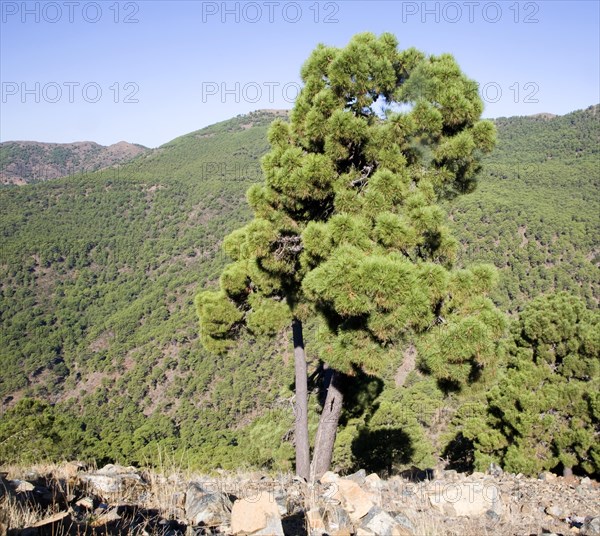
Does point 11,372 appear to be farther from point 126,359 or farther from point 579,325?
point 579,325

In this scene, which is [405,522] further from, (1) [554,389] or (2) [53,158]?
(2) [53,158]

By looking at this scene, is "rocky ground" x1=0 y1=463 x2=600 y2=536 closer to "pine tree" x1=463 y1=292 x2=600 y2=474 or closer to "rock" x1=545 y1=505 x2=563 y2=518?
"rock" x1=545 y1=505 x2=563 y2=518

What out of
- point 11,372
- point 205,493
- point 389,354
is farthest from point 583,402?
point 11,372

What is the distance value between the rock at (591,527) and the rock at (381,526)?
1647 mm

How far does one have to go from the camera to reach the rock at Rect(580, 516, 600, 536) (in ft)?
11.1

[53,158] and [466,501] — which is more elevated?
[53,158]

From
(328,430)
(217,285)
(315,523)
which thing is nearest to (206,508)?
(315,523)

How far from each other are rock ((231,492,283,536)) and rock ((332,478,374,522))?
0.86 metres

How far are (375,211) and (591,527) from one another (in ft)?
11.2

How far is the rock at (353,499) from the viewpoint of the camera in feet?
11.1

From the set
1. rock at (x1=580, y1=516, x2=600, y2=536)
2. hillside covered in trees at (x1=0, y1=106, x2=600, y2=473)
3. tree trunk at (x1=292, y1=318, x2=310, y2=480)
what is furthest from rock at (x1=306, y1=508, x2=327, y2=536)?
tree trunk at (x1=292, y1=318, x2=310, y2=480)

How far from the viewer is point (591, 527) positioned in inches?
135

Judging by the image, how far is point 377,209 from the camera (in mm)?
4914

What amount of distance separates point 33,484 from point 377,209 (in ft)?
13.4
